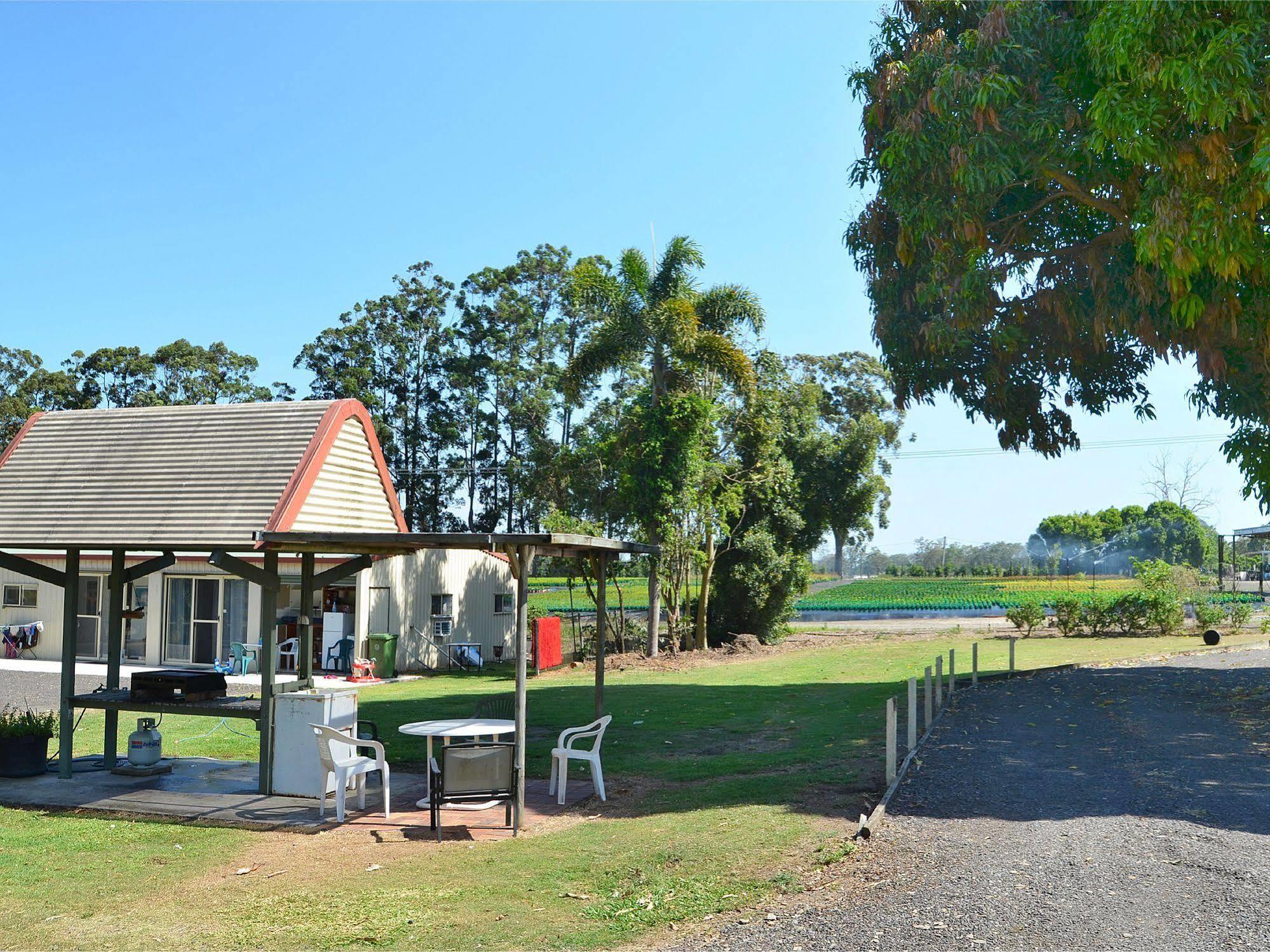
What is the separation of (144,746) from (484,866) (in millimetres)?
5791

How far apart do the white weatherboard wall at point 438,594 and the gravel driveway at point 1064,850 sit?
570 inches

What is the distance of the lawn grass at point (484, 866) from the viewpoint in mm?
6602

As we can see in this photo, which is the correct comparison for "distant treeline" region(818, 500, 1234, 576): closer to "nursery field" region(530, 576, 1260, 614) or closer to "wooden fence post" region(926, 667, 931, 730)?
"nursery field" region(530, 576, 1260, 614)

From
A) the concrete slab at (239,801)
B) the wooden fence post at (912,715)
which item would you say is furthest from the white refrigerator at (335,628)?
the wooden fence post at (912,715)

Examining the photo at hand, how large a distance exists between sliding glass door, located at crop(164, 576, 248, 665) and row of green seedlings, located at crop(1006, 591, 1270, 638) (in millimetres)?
22564

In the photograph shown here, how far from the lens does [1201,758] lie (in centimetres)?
1198

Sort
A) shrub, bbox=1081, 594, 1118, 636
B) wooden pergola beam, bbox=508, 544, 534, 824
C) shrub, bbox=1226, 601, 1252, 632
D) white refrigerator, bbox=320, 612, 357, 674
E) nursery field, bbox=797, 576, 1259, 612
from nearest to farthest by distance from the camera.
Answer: wooden pergola beam, bbox=508, 544, 534, 824
white refrigerator, bbox=320, 612, 357, 674
shrub, bbox=1081, 594, 1118, 636
shrub, bbox=1226, 601, 1252, 632
nursery field, bbox=797, 576, 1259, 612

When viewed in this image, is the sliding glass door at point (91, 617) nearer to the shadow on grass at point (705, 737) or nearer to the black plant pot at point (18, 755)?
the shadow on grass at point (705, 737)

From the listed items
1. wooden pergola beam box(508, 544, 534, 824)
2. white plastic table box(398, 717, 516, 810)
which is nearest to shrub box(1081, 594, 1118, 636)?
white plastic table box(398, 717, 516, 810)

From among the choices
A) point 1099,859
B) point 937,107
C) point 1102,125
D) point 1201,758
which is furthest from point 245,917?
point 937,107

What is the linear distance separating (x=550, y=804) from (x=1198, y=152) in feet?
34.2

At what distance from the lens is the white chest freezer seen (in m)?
10.6

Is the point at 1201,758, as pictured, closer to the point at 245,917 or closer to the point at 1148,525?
the point at 245,917

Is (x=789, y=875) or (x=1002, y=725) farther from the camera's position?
(x=1002, y=725)
